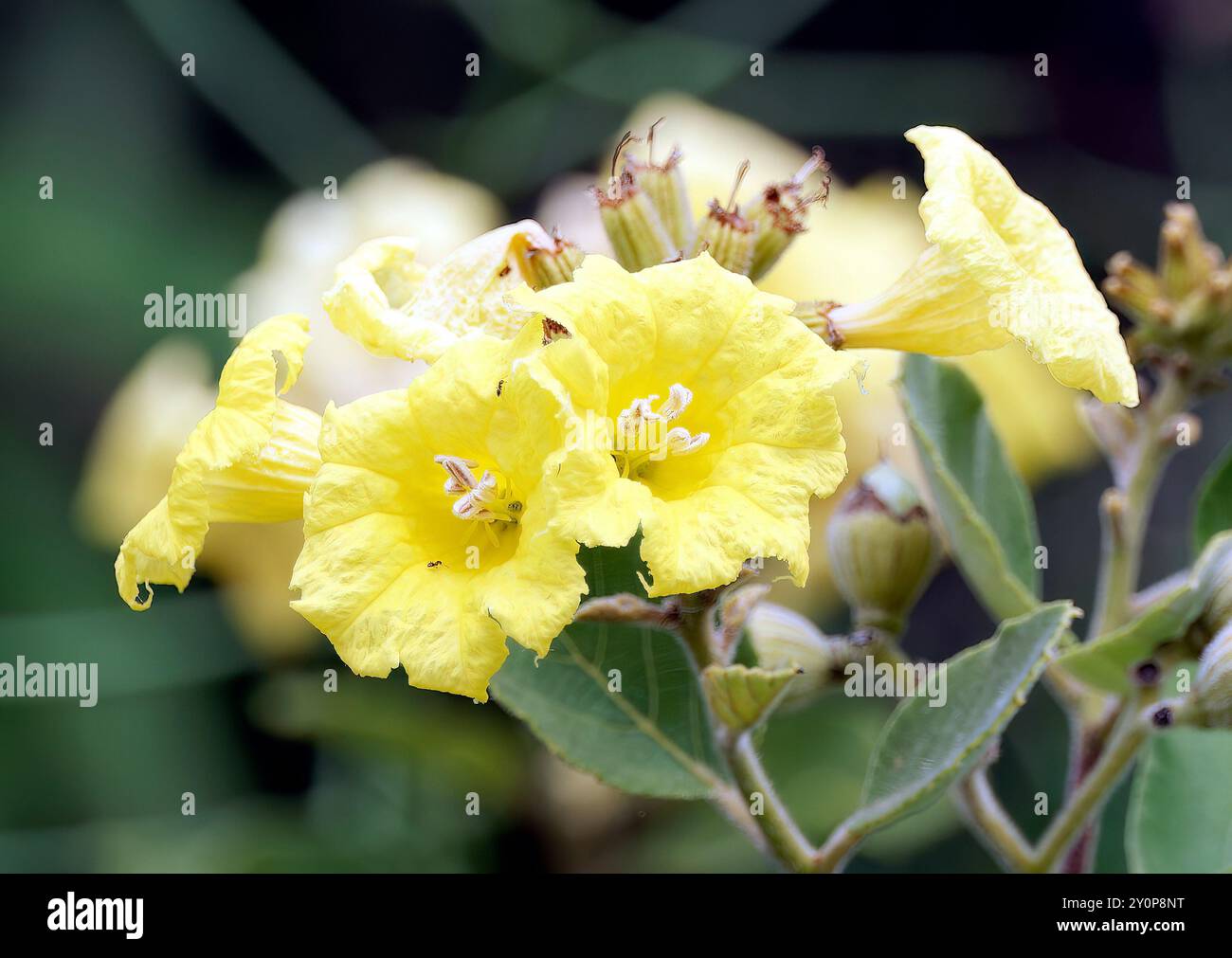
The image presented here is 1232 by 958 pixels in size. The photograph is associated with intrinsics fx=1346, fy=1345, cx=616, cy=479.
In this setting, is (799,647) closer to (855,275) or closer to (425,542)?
(425,542)

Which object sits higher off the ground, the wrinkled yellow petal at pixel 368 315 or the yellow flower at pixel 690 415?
the wrinkled yellow petal at pixel 368 315

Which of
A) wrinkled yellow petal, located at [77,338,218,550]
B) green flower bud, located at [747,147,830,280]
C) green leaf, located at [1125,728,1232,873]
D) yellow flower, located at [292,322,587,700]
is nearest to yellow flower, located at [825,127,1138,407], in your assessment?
green flower bud, located at [747,147,830,280]

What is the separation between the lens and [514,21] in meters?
2.32

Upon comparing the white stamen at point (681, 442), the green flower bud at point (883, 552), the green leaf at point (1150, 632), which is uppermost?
the white stamen at point (681, 442)

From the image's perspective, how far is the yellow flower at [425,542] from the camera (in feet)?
2.43

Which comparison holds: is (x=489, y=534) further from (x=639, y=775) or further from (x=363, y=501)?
(x=639, y=775)

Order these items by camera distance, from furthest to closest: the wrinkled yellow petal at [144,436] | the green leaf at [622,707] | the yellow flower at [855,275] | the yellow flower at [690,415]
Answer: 1. the wrinkled yellow petal at [144,436]
2. the yellow flower at [855,275]
3. the green leaf at [622,707]
4. the yellow flower at [690,415]

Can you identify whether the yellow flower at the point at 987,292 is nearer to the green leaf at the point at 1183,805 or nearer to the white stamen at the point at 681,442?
the white stamen at the point at 681,442

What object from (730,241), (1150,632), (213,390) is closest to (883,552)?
(1150,632)

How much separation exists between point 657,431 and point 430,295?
0.60ft

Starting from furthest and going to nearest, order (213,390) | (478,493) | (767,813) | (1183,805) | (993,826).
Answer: (213,390)
(1183,805)
(993,826)
(767,813)
(478,493)

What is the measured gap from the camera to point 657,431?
2.63 feet

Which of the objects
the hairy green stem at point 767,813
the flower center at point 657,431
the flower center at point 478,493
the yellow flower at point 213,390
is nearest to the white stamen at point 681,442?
the flower center at point 657,431

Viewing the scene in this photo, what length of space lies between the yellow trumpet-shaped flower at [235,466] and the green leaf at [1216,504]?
79 centimetres
